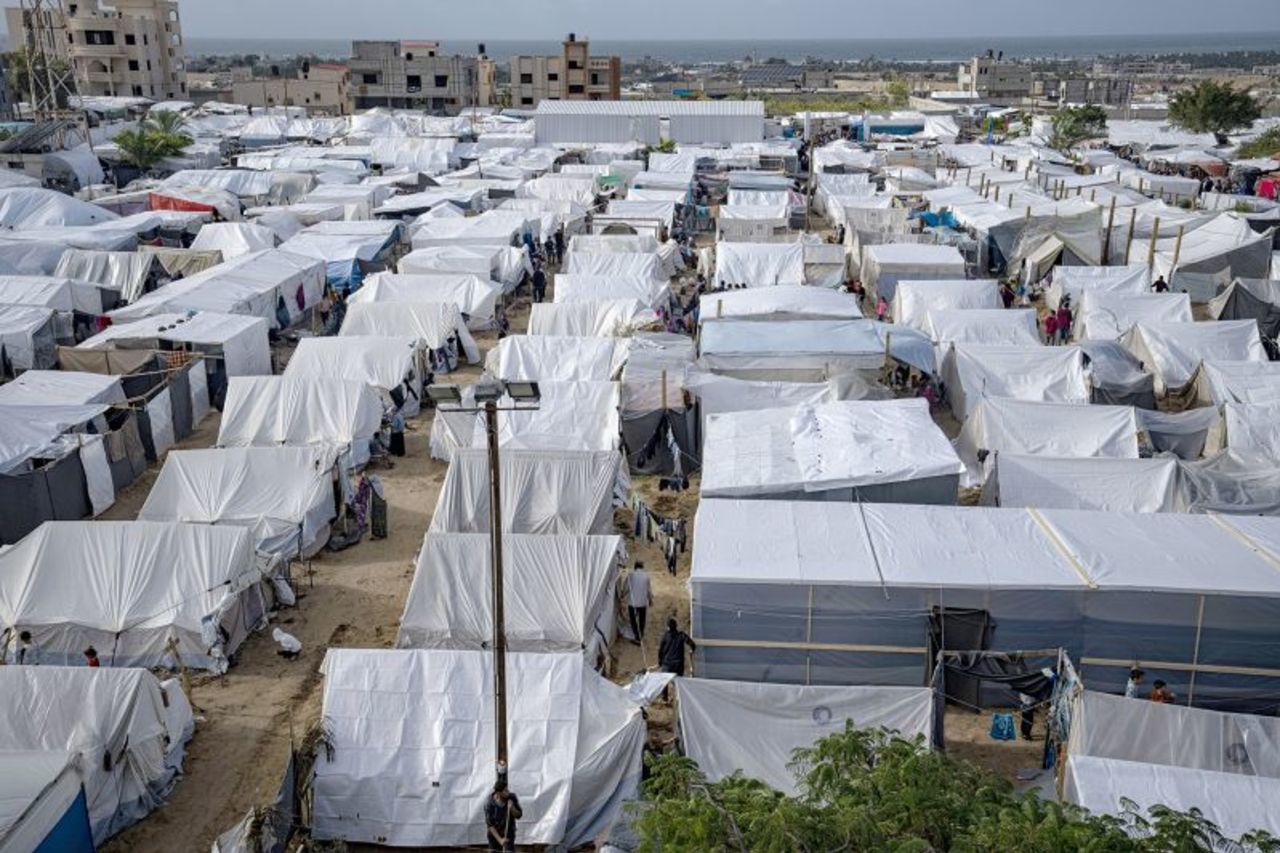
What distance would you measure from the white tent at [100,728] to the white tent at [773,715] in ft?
14.3

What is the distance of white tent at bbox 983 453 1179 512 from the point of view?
1323 centimetres

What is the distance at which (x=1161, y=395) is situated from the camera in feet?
57.8

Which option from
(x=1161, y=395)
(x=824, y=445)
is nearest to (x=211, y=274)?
(x=824, y=445)

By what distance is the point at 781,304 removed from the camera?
20.2 meters

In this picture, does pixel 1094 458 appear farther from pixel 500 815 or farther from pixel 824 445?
pixel 500 815

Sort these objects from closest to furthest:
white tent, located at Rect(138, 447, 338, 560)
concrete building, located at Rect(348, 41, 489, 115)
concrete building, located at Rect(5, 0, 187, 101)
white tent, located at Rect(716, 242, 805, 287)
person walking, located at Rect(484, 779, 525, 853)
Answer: person walking, located at Rect(484, 779, 525, 853)
white tent, located at Rect(138, 447, 338, 560)
white tent, located at Rect(716, 242, 805, 287)
concrete building, located at Rect(5, 0, 187, 101)
concrete building, located at Rect(348, 41, 489, 115)

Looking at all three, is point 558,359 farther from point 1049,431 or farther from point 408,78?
point 408,78

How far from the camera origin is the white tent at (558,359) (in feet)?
57.5

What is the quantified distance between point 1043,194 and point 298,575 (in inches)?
1085

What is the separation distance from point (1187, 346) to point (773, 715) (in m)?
12.5

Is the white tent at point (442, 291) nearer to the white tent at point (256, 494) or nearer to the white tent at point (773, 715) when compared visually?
the white tent at point (256, 494)

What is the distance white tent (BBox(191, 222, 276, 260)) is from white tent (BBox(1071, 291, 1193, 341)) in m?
17.9

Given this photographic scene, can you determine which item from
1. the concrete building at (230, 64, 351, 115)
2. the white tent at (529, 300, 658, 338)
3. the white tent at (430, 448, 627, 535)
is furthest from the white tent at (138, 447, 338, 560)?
the concrete building at (230, 64, 351, 115)

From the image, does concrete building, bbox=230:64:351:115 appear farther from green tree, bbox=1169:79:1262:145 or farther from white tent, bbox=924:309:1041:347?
white tent, bbox=924:309:1041:347
